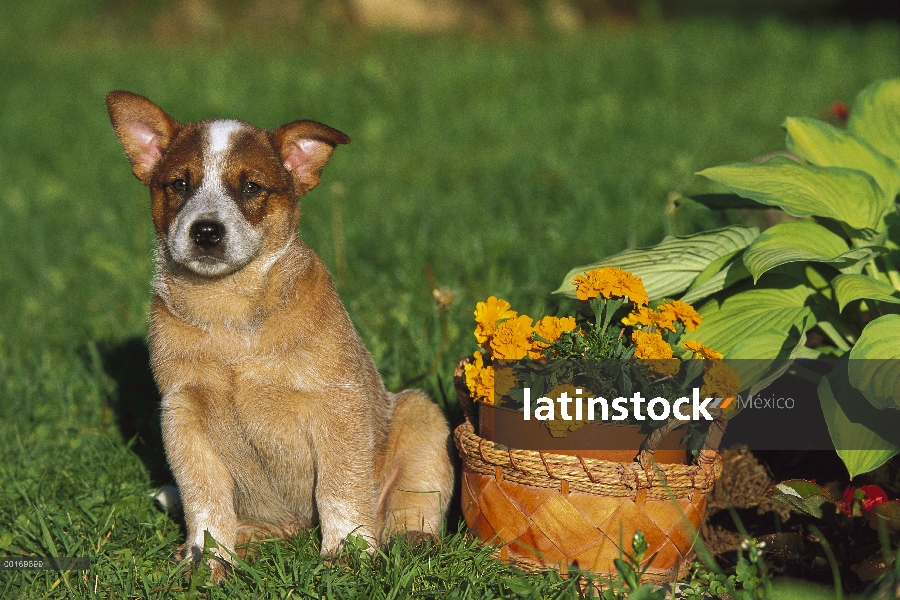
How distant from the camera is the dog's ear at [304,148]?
10.6ft

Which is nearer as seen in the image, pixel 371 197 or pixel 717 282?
pixel 717 282

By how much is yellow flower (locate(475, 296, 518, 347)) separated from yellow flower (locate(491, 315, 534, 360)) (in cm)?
8

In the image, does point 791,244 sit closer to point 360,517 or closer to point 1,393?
point 360,517

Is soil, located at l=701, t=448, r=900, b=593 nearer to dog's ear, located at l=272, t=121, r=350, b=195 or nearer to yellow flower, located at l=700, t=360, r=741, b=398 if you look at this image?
yellow flower, located at l=700, t=360, r=741, b=398

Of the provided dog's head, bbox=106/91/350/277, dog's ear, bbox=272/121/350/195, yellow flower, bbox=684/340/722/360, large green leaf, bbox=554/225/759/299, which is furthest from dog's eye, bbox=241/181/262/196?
yellow flower, bbox=684/340/722/360

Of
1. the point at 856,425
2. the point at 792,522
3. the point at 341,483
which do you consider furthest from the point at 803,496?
the point at 341,483

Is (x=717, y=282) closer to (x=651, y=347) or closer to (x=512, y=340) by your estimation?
(x=651, y=347)

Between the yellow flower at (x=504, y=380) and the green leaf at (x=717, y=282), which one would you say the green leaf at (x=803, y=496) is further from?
the yellow flower at (x=504, y=380)

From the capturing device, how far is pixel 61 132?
30.3 ft

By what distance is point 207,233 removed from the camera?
2.93 m

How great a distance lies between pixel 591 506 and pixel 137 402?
2.38m

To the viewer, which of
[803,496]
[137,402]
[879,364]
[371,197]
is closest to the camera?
[879,364]

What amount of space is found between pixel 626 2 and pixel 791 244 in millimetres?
12097

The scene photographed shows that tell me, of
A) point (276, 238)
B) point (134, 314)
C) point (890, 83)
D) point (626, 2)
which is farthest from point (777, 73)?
point (276, 238)
